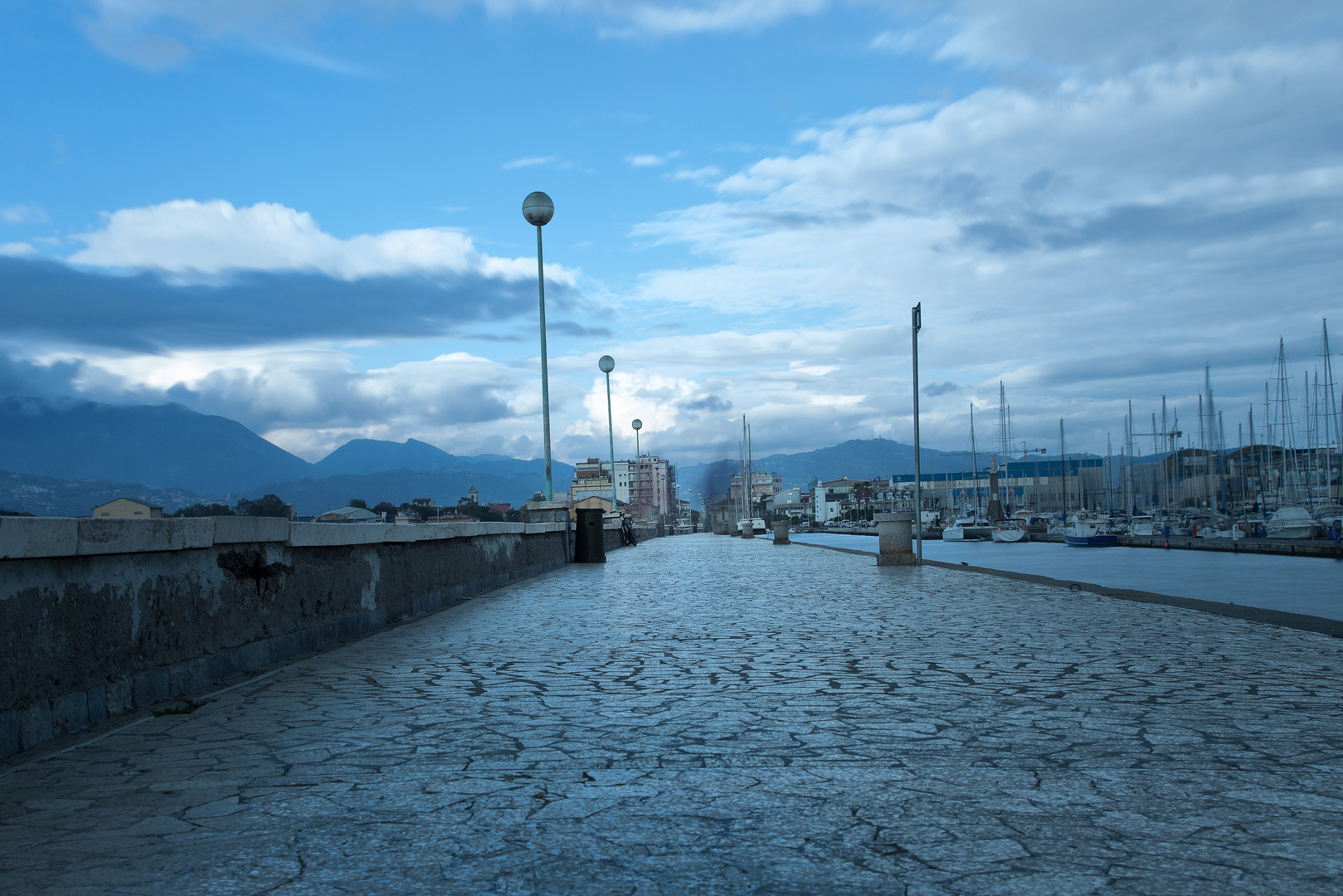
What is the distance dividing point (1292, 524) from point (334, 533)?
65.7m

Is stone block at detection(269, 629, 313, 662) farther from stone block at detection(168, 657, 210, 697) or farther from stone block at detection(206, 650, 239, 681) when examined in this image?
stone block at detection(168, 657, 210, 697)

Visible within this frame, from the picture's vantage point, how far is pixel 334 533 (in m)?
8.70

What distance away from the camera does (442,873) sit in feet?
9.12

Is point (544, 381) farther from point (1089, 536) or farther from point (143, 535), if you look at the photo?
point (1089, 536)

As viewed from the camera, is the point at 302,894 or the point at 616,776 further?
the point at 616,776

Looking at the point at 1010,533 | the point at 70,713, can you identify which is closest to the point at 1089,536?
the point at 1010,533

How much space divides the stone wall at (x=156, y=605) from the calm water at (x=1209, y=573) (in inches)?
556

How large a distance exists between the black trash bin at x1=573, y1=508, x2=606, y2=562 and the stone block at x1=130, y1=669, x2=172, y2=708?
1907 centimetres

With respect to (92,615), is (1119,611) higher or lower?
lower

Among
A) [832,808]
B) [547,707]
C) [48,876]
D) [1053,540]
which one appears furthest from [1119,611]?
[1053,540]

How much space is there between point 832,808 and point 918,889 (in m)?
0.73

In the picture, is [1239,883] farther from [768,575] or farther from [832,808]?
[768,575]

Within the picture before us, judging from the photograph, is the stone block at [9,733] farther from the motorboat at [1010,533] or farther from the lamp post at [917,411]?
the motorboat at [1010,533]

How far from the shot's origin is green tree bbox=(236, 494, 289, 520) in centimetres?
811
